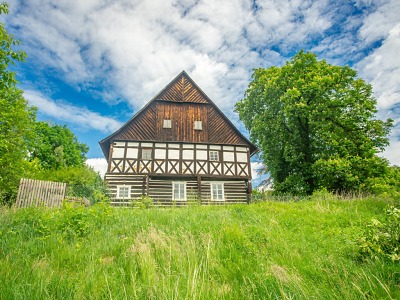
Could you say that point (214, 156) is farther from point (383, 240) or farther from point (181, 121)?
point (383, 240)

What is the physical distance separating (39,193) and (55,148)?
2140 cm

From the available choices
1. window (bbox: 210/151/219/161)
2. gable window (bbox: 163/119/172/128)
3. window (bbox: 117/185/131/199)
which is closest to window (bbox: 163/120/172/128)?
gable window (bbox: 163/119/172/128)

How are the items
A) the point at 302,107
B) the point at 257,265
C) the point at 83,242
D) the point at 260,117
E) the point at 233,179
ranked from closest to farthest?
the point at 257,265 → the point at 83,242 → the point at 302,107 → the point at 233,179 → the point at 260,117

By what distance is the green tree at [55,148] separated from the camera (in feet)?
95.9

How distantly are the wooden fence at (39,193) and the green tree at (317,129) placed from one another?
50.4ft

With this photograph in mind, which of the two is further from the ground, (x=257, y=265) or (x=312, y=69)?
(x=312, y=69)

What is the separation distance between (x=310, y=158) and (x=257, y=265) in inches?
711

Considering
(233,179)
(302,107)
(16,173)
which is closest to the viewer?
(16,173)

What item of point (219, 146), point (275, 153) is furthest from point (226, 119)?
point (275, 153)

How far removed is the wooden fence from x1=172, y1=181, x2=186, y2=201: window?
27.7 ft

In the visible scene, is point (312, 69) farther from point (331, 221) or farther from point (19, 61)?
point (19, 61)

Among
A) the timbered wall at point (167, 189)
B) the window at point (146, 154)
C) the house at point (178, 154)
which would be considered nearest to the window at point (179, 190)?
the house at point (178, 154)

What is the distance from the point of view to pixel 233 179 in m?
20.3

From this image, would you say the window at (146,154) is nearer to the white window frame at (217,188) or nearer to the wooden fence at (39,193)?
the white window frame at (217,188)
